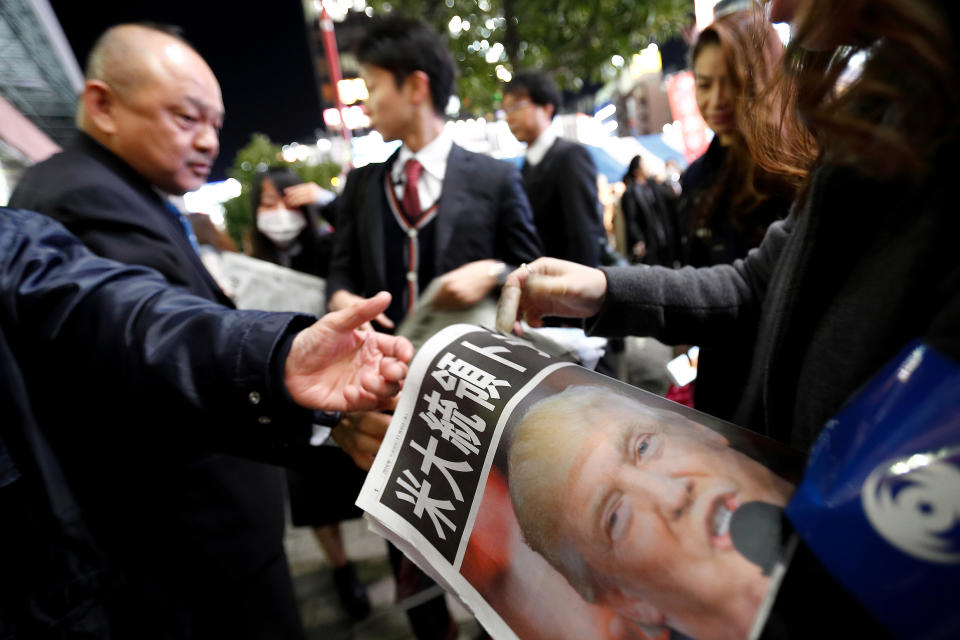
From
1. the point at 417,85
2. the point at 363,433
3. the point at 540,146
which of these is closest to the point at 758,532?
the point at 363,433

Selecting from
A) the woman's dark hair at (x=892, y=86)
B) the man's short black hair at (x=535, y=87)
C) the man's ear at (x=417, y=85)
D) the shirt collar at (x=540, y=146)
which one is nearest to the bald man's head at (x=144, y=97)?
the man's ear at (x=417, y=85)

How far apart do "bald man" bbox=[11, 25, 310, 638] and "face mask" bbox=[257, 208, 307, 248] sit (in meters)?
1.36

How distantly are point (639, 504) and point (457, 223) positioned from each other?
1.44m

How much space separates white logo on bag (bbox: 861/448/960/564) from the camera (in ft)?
1.02

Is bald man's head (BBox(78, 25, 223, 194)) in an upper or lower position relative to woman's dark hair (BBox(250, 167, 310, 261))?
upper

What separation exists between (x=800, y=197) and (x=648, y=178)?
504 cm

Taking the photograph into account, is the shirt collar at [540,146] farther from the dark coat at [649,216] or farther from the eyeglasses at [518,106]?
the dark coat at [649,216]

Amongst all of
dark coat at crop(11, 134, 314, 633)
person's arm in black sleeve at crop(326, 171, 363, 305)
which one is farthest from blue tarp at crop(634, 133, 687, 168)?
dark coat at crop(11, 134, 314, 633)

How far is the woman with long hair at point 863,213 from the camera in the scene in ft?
1.31

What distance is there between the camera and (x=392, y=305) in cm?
197

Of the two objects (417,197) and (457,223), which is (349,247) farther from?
(457,223)

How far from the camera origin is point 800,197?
774 millimetres

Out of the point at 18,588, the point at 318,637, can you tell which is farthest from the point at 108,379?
the point at 318,637

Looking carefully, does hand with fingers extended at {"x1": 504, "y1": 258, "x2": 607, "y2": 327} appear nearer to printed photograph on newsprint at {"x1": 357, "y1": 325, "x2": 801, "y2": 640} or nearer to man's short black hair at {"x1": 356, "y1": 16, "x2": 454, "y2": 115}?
printed photograph on newsprint at {"x1": 357, "y1": 325, "x2": 801, "y2": 640}
